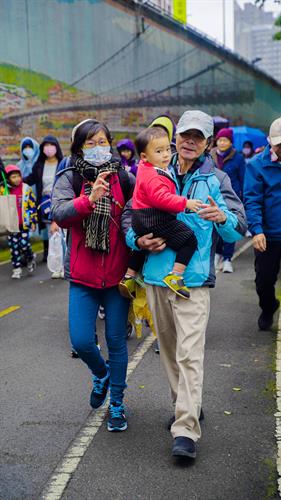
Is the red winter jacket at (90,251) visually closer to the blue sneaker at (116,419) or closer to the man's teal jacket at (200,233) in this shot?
the man's teal jacket at (200,233)

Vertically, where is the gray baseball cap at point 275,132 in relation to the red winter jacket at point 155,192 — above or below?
above

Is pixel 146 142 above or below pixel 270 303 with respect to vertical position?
above

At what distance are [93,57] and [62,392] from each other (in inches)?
595

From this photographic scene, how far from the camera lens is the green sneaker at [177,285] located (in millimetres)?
3885

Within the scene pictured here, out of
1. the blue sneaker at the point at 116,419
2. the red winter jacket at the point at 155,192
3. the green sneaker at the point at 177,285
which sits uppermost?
the red winter jacket at the point at 155,192

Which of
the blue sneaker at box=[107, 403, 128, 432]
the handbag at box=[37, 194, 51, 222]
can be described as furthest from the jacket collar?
the handbag at box=[37, 194, 51, 222]

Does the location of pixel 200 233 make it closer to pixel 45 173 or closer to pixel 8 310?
pixel 8 310

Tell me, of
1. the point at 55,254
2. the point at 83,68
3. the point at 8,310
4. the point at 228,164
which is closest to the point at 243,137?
the point at 83,68

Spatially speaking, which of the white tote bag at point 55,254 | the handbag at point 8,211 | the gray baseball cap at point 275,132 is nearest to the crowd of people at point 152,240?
the gray baseball cap at point 275,132

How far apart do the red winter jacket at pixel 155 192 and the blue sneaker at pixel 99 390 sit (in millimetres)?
1194

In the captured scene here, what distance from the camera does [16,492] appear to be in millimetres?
3629

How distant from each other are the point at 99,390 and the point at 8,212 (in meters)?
5.94

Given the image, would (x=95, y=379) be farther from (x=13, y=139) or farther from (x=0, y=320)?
(x=13, y=139)

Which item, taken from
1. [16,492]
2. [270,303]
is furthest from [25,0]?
[16,492]
